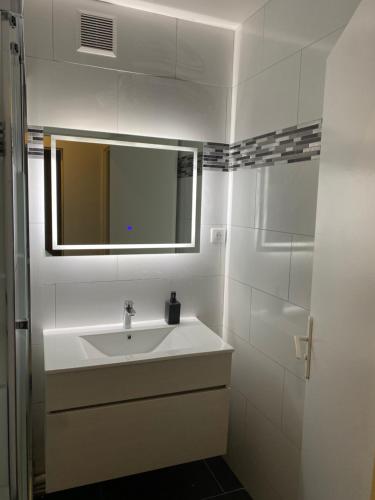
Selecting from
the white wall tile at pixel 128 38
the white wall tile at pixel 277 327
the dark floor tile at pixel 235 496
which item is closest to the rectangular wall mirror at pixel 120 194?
the white wall tile at pixel 128 38

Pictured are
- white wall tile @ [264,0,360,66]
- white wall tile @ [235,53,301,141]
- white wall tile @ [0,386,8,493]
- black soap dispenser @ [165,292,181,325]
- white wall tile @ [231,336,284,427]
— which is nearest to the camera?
white wall tile @ [0,386,8,493]

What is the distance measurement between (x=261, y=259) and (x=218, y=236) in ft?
1.29

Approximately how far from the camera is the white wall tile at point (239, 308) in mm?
2049

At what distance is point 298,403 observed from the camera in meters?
1.63

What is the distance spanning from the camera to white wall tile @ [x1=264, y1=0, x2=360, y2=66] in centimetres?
142

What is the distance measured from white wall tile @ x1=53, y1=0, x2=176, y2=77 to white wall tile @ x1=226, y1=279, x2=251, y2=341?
46.5 inches

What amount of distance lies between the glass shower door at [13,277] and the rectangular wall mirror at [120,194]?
612 millimetres

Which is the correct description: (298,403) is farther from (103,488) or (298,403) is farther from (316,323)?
(103,488)

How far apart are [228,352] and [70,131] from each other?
1.27m

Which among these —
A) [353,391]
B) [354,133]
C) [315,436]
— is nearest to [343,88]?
[354,133]

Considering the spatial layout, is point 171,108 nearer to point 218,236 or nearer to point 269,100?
point 269,100

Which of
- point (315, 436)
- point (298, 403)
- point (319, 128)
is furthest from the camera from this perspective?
point (298, 403)

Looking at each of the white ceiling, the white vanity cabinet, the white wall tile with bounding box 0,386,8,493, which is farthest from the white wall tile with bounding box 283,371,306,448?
the white ceiling

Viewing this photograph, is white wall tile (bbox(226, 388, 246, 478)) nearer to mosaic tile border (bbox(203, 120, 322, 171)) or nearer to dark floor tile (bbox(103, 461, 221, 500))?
dark floor tile (bbox(103, 461, 221, 500))
